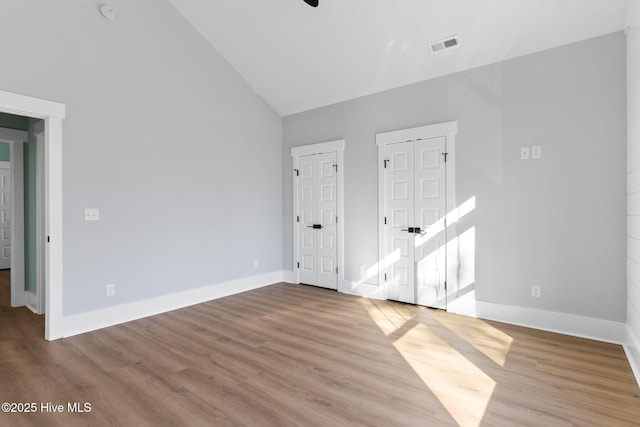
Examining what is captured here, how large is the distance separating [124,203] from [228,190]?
1509 millimetres

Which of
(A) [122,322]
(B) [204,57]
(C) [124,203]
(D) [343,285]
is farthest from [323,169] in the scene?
(A) [122,322]

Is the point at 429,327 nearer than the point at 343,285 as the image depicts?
Yes

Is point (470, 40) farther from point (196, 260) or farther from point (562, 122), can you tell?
point (196, 260)

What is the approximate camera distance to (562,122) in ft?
11.4

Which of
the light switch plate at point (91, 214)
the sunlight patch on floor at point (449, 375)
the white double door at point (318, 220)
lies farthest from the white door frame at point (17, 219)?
the sunlight patch on floor at point (449, 375)

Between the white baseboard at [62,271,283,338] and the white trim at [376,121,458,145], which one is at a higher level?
the white trim at [376,121,458,145]

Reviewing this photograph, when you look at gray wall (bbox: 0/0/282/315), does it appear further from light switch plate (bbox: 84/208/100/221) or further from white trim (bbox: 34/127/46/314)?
white trim (bbox: 34/127/46/314)

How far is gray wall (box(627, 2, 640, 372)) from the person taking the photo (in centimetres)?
267

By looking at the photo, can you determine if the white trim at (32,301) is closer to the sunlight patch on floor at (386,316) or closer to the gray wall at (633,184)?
the sunlight patch on floor at (386,316)

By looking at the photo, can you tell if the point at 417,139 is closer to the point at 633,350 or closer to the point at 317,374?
the point at 633,350

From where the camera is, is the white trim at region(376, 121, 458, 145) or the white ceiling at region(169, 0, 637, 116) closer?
the white ceiling at region(169, 0, 637, 116)

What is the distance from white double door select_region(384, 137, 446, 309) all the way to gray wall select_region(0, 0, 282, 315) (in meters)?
2.23

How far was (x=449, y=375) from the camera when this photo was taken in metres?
2.57

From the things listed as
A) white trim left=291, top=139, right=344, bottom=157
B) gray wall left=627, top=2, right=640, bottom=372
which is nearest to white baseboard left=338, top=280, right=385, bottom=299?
white trim left=291, top=139, right=344, bottom=157
